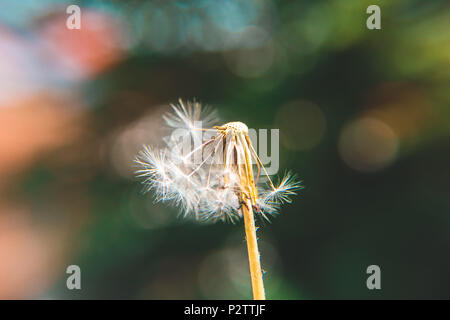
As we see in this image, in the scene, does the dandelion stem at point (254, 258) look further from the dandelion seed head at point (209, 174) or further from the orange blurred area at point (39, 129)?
the orange blurred area at point (39, 129)

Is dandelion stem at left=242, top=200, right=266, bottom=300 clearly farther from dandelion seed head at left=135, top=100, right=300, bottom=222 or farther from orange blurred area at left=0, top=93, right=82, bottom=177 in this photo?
orange blurred area at left=0, top=93, right=82, bottom=177

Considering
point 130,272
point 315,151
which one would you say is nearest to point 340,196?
point 315,151

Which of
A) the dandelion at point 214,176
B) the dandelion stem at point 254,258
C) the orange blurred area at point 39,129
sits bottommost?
the dandelion stem at point 254,258

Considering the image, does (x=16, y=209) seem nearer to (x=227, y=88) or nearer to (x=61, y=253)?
(x=61, y=253)

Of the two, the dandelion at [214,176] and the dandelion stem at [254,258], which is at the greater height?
the dandelion at [214,176]

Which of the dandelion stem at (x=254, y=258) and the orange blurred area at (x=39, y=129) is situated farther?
the orange blurred area at (x=39, y=129)

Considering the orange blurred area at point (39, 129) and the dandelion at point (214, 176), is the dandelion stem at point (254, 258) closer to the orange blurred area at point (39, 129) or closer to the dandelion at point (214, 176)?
the dandelion at point (214, 176)

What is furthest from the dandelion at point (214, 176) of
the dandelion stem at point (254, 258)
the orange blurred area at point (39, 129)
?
the orange blurred area at point (39, 129)

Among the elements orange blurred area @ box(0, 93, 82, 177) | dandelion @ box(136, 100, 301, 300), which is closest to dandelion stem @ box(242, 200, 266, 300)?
dandelion @ box(136, 100, 301, 300)
